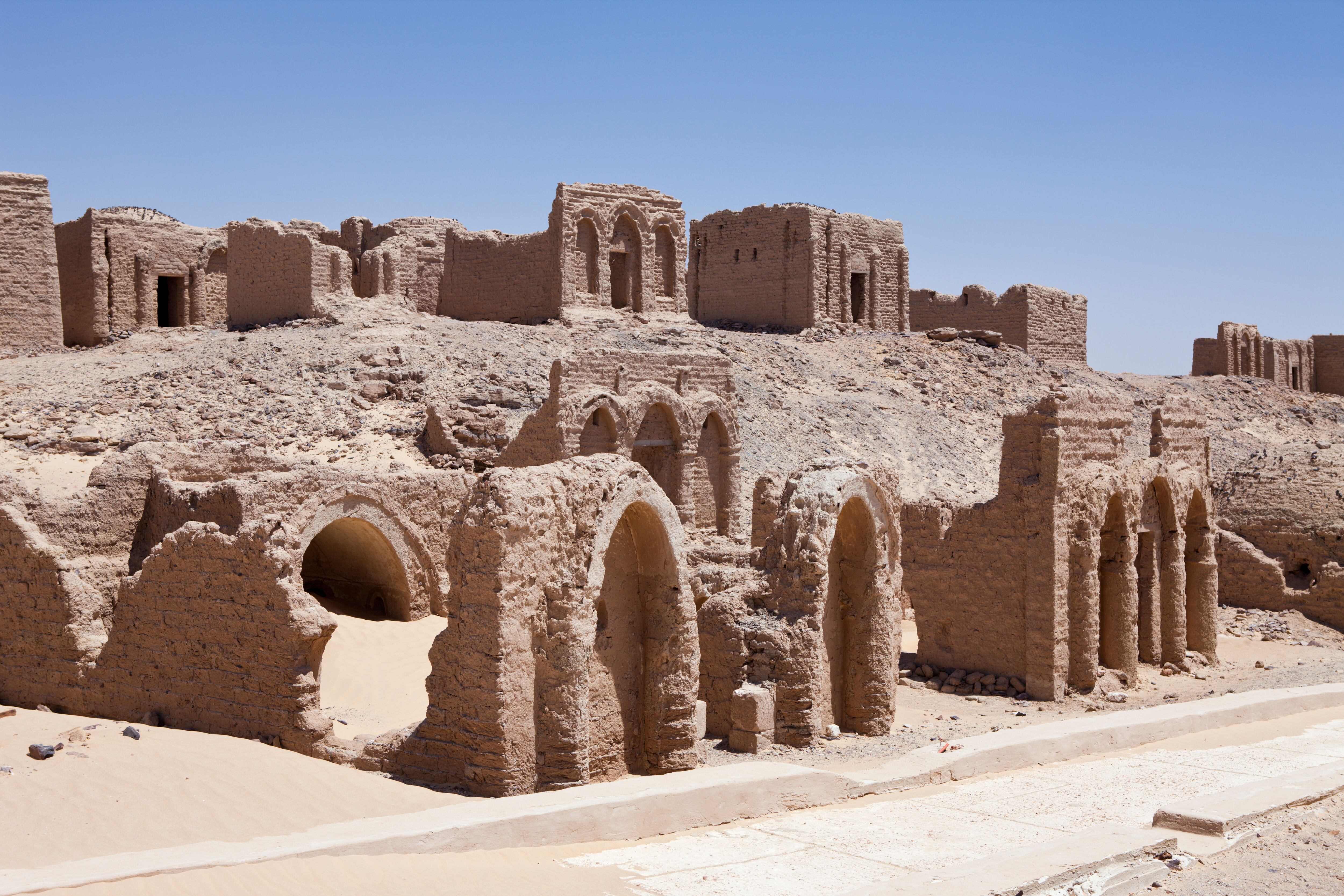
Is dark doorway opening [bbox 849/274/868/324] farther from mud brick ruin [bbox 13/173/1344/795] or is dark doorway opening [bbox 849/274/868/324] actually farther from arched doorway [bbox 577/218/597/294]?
arched doorway [bbox 577/218/597/294]

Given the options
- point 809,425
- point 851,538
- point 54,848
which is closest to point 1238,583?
point 809,425

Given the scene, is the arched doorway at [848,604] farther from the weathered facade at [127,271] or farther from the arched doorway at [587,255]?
the weathered facade at [127,271]

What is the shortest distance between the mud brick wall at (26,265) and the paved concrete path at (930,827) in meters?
21.8

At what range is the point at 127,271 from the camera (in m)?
27.8

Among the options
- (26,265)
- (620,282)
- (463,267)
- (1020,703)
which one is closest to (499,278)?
(463,267)

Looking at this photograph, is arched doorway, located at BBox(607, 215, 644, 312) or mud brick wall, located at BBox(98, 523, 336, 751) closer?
mud brick wall, located at BBox(98, 523, 336, 751)

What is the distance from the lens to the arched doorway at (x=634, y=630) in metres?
9.85

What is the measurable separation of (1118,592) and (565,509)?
1045 cm

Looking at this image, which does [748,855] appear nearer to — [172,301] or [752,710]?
[752,710]

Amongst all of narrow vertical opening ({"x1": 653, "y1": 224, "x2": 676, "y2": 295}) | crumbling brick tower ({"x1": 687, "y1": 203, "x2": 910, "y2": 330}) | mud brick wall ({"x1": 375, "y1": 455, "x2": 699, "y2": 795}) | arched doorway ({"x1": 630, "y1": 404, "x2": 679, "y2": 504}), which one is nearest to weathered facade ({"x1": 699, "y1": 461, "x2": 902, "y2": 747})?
mud brick wall ({"x1": 375, "y1": 455, "x2": 699, "y2": 795})

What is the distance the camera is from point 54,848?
297 inches

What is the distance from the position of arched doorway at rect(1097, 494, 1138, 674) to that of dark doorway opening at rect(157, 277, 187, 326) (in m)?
22.0

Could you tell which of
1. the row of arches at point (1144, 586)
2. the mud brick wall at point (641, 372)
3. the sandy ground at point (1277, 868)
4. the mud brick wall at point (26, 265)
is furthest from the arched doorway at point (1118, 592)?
the mud brick wall at point (26, 265)

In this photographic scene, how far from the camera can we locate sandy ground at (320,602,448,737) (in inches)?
459
